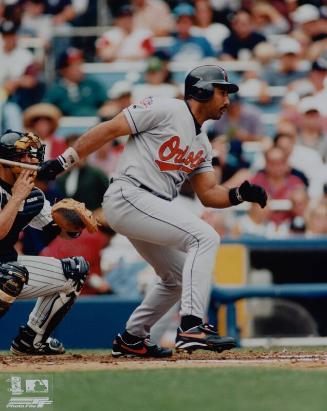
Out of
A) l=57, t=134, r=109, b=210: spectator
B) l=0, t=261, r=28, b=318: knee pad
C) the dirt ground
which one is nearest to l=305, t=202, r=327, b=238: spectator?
l=57, t=134, r=109, b=210: spectator

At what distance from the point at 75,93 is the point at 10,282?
768 centimetres

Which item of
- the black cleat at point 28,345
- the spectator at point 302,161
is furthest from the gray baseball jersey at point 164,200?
the spectator at point 302,161

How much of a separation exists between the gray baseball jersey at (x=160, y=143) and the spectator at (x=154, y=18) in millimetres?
8354

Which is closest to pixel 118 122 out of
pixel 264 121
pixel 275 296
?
pixel 275 296

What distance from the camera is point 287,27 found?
15.9 m

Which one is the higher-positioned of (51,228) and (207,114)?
(207,114)

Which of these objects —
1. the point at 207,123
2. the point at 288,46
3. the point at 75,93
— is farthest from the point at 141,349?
the point at 288,46

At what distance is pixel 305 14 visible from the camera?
1561 cm

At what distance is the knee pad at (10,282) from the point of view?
23.8 ft

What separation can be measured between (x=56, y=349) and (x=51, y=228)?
77cm

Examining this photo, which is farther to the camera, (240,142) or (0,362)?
(240,142)

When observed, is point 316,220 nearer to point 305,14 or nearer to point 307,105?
point 307,105

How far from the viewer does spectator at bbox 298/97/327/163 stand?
43.5 ft

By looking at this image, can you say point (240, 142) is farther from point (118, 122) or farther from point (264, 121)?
point (118, 122)
